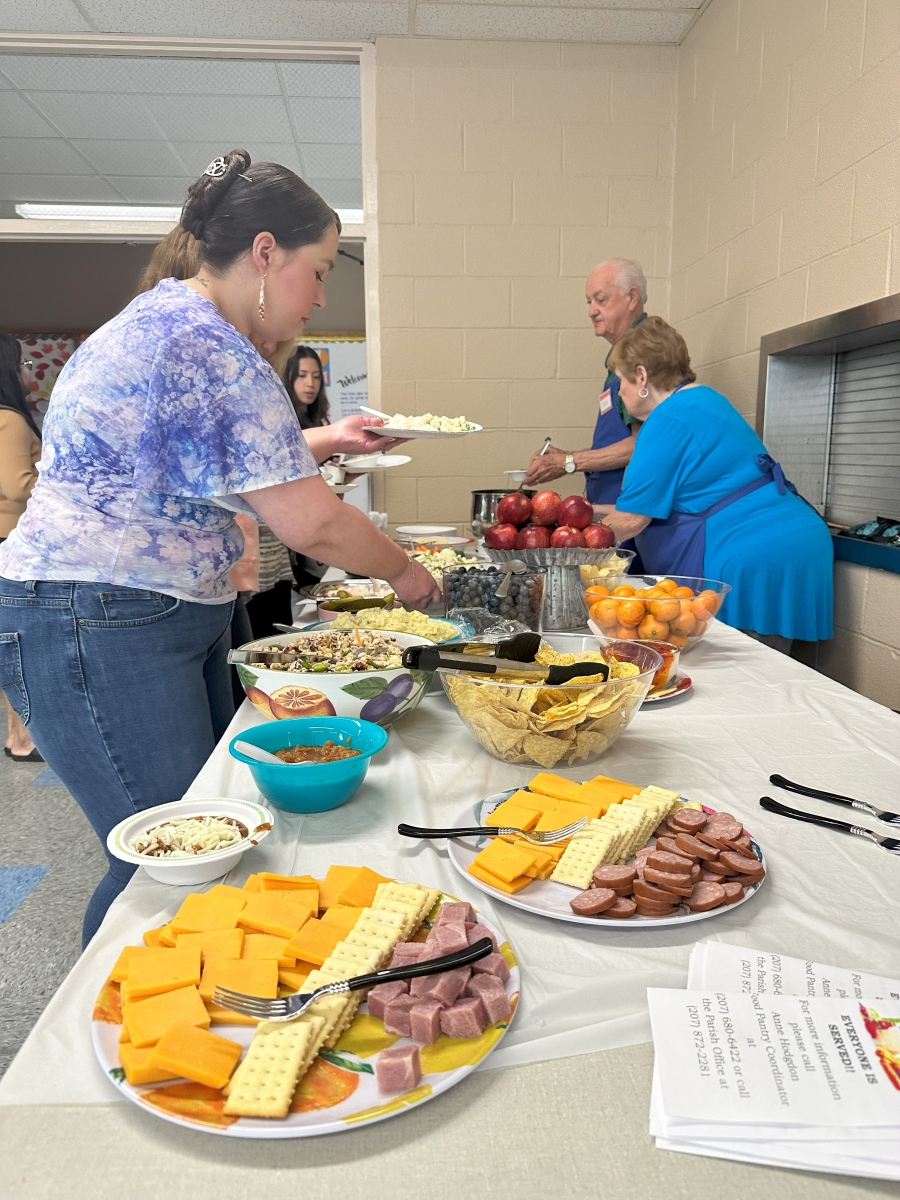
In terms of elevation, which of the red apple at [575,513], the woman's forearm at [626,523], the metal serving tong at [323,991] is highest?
the red apple at [575,513]

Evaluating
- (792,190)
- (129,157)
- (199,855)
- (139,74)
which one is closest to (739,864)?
(199,855)

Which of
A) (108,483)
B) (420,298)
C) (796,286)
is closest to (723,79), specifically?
(796,286)

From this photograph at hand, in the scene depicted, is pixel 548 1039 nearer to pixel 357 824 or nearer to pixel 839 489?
pixel 357 824

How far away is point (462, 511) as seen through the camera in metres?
4.34

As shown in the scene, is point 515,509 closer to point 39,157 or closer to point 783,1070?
point 783,1070

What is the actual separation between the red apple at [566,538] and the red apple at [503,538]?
88mm

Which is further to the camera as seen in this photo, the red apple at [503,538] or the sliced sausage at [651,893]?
the red apple at [503,538]

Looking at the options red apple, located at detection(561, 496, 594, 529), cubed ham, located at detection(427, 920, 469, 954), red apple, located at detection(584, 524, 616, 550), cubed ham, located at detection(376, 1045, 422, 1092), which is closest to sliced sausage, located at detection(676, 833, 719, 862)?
cubed ham, located at detection(427, 920, 469, 954)

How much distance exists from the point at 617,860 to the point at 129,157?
18.3 feet

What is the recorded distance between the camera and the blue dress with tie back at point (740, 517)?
2656mm

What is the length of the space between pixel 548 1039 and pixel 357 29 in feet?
14.5

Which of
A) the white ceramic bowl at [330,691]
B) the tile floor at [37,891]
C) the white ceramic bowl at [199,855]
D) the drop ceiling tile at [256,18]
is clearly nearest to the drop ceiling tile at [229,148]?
the drop ceiling tile at [256,18]

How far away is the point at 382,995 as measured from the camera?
1.93ft

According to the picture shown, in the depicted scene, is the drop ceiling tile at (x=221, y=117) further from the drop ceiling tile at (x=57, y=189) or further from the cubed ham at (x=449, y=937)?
the cubed ham at (x=449, y=937)
